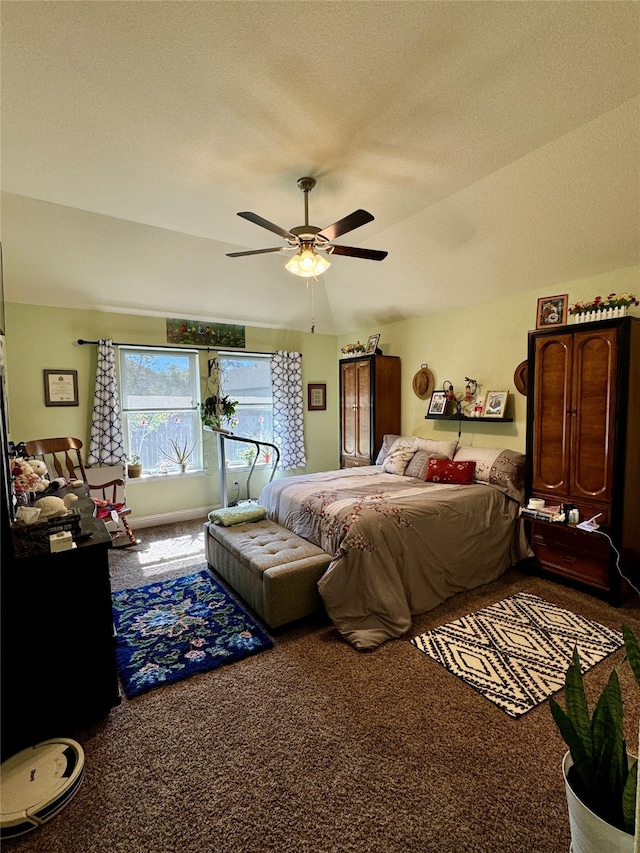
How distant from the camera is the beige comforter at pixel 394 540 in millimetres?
2537

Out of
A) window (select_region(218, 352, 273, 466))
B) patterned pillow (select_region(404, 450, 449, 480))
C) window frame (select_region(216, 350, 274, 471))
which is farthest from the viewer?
window (select_region(218, 352, 273, 466))

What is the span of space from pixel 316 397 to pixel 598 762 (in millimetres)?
5396

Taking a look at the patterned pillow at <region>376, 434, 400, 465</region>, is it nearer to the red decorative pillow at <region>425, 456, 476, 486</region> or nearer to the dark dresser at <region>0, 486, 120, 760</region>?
the red decorative pillow at <region>425, 456, 476, 486</region>

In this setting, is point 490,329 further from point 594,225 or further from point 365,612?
point 365,612

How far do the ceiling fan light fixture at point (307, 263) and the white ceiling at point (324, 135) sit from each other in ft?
1.98

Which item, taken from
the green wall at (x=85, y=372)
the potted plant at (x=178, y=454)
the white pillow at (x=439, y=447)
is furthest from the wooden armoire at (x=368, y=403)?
the potted plant at (x=178, y=454)

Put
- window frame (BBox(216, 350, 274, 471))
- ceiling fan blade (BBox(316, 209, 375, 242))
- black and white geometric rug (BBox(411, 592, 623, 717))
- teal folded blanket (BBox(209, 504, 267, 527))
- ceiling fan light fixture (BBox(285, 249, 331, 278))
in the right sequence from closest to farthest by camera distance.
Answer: black and white geometric rug (BBox(411, 592, 623, 717)) < ceiling fan blade (BBox(316, 209, 375, 242)) < ceiling fan light fixture (BBox(285, 249, 331, 278)) < teal folded blanket (BBox(209, 504, 267, 527)) < window frame (BBox(216, 350, 274, 471))

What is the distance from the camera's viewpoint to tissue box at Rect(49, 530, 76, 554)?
176cm

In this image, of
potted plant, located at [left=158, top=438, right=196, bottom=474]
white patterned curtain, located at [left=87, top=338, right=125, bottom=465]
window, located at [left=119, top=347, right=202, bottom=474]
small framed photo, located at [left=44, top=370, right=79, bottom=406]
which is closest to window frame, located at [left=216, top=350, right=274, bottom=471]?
window, located at [left=119, top=347, right=202, bottom=474]

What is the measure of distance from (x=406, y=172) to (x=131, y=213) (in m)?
2.29

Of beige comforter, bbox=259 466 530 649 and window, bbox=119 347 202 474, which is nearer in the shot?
beige comforter, bbox=259 466 530 649

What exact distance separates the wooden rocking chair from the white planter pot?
3.68 m

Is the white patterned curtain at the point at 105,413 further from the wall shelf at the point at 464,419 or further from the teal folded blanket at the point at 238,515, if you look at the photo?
the wall shelf at the point at 464,419

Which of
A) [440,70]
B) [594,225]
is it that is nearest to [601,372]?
[594,225]
